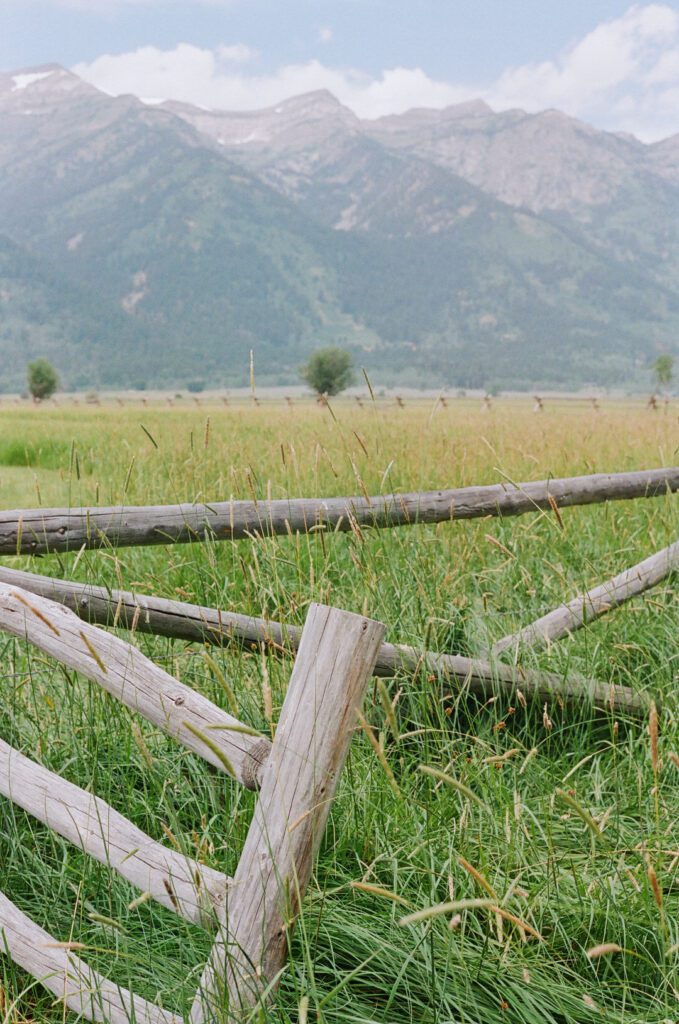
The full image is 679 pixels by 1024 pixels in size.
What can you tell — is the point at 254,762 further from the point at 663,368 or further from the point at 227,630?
the point at 663,368

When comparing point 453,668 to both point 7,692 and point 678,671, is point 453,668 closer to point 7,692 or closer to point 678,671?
point 678,671

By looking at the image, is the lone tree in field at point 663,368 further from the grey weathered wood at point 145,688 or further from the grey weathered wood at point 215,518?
the grey weathered wood at point 145,688

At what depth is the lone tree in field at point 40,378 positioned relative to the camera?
65.5m

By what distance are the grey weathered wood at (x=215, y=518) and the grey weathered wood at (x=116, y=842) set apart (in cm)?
96

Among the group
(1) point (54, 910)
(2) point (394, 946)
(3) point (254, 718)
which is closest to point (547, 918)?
(2) point (394, 946)

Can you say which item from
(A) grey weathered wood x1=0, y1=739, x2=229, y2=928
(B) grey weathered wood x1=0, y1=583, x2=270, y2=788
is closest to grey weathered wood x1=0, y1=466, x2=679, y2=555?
(B) grey weathered wood x1=0, y1=583, x2=270, y2=788

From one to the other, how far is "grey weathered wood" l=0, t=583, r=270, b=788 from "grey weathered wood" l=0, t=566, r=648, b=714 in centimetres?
55

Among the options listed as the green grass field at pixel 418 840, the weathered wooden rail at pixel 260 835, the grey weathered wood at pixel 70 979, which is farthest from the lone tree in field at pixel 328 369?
the weathered wooden rail at pixel 260 835

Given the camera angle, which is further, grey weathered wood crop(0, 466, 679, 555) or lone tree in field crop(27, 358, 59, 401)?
lone tree in field crop(27, 358, 59, 401)

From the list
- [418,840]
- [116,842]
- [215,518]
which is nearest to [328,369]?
[215,518]

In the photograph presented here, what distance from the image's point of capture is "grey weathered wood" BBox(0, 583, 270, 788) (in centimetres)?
154

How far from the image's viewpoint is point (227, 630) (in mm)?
2623

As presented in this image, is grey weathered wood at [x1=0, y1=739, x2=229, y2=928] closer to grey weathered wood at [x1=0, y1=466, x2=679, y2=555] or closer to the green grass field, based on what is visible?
the green grass field

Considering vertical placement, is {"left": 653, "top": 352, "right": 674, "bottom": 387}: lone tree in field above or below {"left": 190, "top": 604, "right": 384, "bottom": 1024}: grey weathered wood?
above
